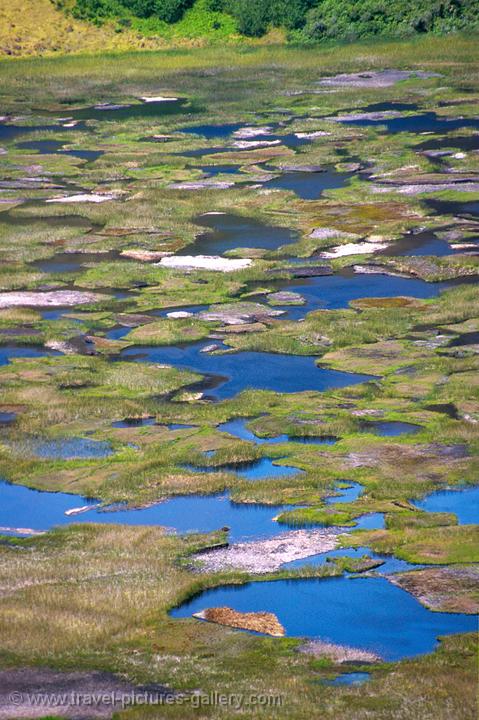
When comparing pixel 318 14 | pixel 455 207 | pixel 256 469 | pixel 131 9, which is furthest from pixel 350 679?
pixel 131 9

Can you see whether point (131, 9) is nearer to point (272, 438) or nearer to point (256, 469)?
point (272, 438)

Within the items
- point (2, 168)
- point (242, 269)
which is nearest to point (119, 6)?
point (2, 168)

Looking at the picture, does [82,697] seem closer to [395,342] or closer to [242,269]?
[395,342]

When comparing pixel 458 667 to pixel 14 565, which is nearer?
pixel 458 667

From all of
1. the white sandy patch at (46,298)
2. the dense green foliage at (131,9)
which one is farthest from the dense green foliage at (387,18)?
the white sandy patch at (46,298)

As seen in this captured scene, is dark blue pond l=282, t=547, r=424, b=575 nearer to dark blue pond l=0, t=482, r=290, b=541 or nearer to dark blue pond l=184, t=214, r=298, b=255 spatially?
dark blue pond l=0, t=482, r=290, b=541

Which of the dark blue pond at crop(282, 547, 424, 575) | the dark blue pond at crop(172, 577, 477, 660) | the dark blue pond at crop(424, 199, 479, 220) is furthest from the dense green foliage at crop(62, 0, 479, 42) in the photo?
the dark blue pond at crop(172, 577, 477, 660)
